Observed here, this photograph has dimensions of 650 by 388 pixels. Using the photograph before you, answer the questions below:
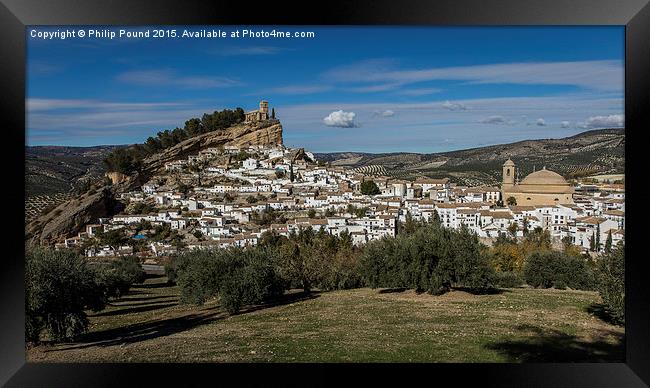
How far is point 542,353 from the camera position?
436 centimetres

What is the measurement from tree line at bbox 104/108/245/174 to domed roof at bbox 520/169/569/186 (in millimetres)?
5335

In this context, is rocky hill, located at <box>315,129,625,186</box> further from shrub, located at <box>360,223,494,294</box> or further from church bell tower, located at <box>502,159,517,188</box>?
shrub, located at <box>360,223,494,294</box>

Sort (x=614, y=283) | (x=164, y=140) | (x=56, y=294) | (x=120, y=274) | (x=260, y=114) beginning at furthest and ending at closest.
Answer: (x=164, y=140), (x=260, y=114), (x=120, y=274), (x=614, y=283), (x=56, y=294)

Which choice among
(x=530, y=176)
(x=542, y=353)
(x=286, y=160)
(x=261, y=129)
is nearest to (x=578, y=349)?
(x=542, y=353)

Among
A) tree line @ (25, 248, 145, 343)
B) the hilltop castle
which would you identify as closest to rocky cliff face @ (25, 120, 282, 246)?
the hilltop castle

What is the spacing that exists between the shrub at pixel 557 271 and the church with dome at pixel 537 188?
3.18 feet

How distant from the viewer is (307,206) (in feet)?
32.6

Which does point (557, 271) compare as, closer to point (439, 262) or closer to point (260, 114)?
point (439, 262)

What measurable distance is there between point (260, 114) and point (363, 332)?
362 centimetres

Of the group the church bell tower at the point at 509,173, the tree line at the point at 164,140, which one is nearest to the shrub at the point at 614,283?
the church bell tower at the point at 509,173

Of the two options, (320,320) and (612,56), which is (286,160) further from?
(612,56)

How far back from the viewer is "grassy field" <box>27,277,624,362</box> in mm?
4316
